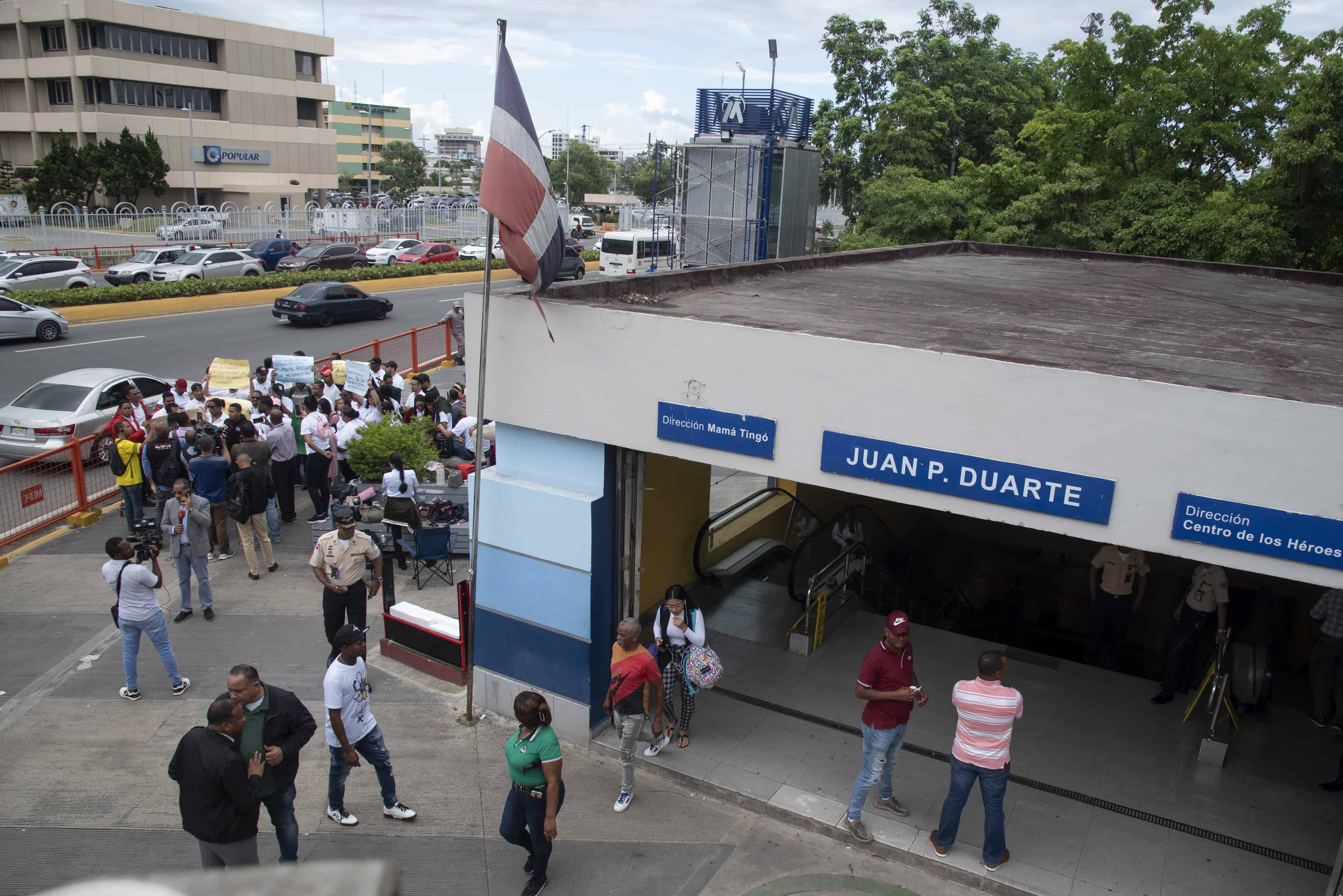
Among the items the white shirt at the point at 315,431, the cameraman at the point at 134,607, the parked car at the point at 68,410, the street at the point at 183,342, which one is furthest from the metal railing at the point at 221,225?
the cameraman at the point at 134,607

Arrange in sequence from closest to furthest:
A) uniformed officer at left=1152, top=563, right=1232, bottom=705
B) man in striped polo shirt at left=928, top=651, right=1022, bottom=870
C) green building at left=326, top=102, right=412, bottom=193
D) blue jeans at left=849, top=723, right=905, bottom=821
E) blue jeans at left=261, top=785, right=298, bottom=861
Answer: blue jeans at left=261, top=785, right=298, bottom=861 < man in striped polo shirt at left=928, top=651, right=1022, bottom=870 < blue jeans at left=849, top=723, right=905, bottom=821 < uniformed officer at left=1152, top=563, right=1232, bottom=705 < green building at left=326, top=102, right=412, bottom=193

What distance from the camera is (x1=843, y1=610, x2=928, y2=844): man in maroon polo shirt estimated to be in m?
6.59

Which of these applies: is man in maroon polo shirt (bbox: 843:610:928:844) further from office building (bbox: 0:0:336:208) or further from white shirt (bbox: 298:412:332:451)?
office building (bbox: 0:0:336:208)

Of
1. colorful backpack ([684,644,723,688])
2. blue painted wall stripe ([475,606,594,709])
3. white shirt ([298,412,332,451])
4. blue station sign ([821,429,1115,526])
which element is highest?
blue station sign ([821,429,1115,526])

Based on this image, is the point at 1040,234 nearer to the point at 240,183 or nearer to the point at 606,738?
the point at 606,738

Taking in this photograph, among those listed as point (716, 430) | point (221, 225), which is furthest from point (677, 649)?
point (221, 225)

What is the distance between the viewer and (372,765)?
709cm

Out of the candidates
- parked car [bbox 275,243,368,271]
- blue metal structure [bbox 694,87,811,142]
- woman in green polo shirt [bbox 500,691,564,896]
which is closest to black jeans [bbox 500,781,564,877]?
woman in green polo shirt [bbox 500,691,564,896]

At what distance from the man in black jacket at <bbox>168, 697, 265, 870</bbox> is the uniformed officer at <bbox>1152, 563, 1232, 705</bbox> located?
774 cm

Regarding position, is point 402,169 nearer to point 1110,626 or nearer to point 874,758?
point 1110,626

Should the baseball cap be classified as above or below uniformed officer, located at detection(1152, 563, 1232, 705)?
above

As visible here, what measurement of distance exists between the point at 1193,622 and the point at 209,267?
116 feet

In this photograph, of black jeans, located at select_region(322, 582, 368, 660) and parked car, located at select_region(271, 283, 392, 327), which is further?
parked car, located at select_region(271, 283, 392, 327)

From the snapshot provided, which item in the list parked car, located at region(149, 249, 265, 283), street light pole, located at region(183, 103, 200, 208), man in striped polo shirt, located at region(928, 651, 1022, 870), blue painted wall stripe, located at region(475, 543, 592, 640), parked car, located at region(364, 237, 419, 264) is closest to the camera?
man in striped polo shirt, located at region(928, 651, 1022, 870)
